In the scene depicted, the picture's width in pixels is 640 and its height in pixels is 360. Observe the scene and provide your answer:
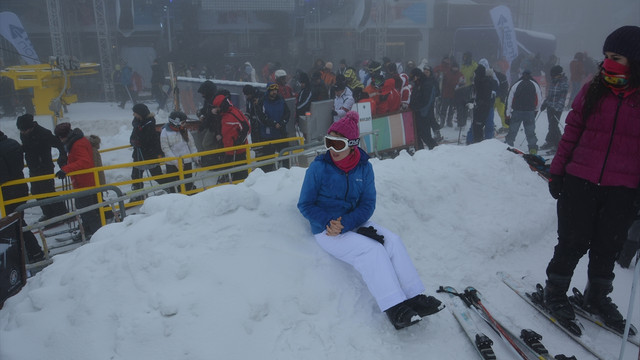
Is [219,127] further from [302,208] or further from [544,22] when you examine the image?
[544,22]

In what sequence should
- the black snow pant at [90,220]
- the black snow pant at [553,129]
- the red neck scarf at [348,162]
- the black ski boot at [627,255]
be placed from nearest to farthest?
the red neck scarf at [348,162] < the black ski boot at [627,255] < the black snow pant at [90,220] < the black snow pant at [553,129]

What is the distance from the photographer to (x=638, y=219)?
3.82 metres

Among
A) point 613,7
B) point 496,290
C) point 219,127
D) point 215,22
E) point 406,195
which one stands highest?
point 613,7

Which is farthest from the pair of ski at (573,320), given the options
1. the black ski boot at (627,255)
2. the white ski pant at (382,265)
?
the white ski pant at (382,265)

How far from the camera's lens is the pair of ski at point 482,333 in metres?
3.63

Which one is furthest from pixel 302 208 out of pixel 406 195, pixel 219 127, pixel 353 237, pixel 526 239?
pixel 219 127

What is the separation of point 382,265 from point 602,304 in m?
2.31

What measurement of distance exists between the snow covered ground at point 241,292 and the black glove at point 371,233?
40cm

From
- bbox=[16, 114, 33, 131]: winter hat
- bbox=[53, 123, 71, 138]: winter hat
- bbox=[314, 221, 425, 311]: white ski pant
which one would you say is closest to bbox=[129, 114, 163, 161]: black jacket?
bbox=[53, 123, 71, 138]: winter hat

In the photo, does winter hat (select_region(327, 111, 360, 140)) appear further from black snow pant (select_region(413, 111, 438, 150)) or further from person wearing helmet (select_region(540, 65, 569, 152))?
person wearing helmet (select_region(540, 65, 569, 152))

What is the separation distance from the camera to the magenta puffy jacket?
3650 mm

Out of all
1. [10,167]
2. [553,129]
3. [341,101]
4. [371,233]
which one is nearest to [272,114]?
[341,101]

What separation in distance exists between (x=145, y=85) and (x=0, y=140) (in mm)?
20393

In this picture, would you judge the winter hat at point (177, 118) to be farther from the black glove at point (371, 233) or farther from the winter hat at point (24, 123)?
the black glove at point (371, 233)
